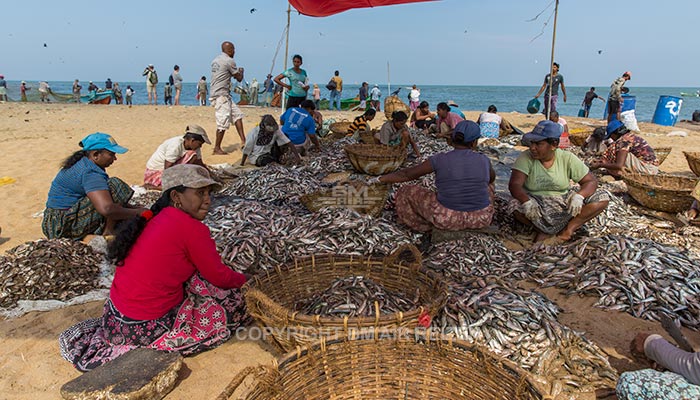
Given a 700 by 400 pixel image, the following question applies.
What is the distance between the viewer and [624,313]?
378 cm

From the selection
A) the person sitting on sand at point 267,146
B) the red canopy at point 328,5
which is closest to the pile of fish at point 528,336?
the red canopy at point 328,5

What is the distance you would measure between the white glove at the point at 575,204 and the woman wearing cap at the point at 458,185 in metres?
0.91

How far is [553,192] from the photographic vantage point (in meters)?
5.35

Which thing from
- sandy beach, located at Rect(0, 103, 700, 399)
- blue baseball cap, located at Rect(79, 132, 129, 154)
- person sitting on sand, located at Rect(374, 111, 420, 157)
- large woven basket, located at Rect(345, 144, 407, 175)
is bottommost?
sandy beach, located at Rect(0, 103, 700, 399)

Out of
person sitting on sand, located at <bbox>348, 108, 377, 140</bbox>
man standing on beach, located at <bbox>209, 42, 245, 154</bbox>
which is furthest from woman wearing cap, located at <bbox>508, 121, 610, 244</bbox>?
man standing on beach, located at <bbox>209, 42, 245, 154</bbox>

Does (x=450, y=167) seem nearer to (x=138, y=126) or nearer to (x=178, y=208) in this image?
(x=178, y=208)

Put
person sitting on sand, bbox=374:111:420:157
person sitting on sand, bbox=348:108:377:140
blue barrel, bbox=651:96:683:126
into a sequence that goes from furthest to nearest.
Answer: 1. blue barrel, bbox=651:96:683:126
2. person sitting on sand, bbox=348:108:377:140
3. person sitting on sand, bbox=374:111:420:157

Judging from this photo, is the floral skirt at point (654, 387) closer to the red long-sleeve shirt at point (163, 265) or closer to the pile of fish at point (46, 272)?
the red long-sleeve shirt at point (163, 265)

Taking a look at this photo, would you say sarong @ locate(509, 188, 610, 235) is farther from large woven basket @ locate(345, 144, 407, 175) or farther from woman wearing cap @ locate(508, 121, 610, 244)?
large woven basket @ locate(345, 144, 407, 175)

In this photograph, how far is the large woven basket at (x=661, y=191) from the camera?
6.21 meters

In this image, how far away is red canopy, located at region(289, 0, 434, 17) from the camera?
21.5 ft

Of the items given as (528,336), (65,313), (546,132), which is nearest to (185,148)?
(65,313)

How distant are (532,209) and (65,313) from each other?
5.09m

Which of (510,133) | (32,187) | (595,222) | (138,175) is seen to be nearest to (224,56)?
(138,175)
